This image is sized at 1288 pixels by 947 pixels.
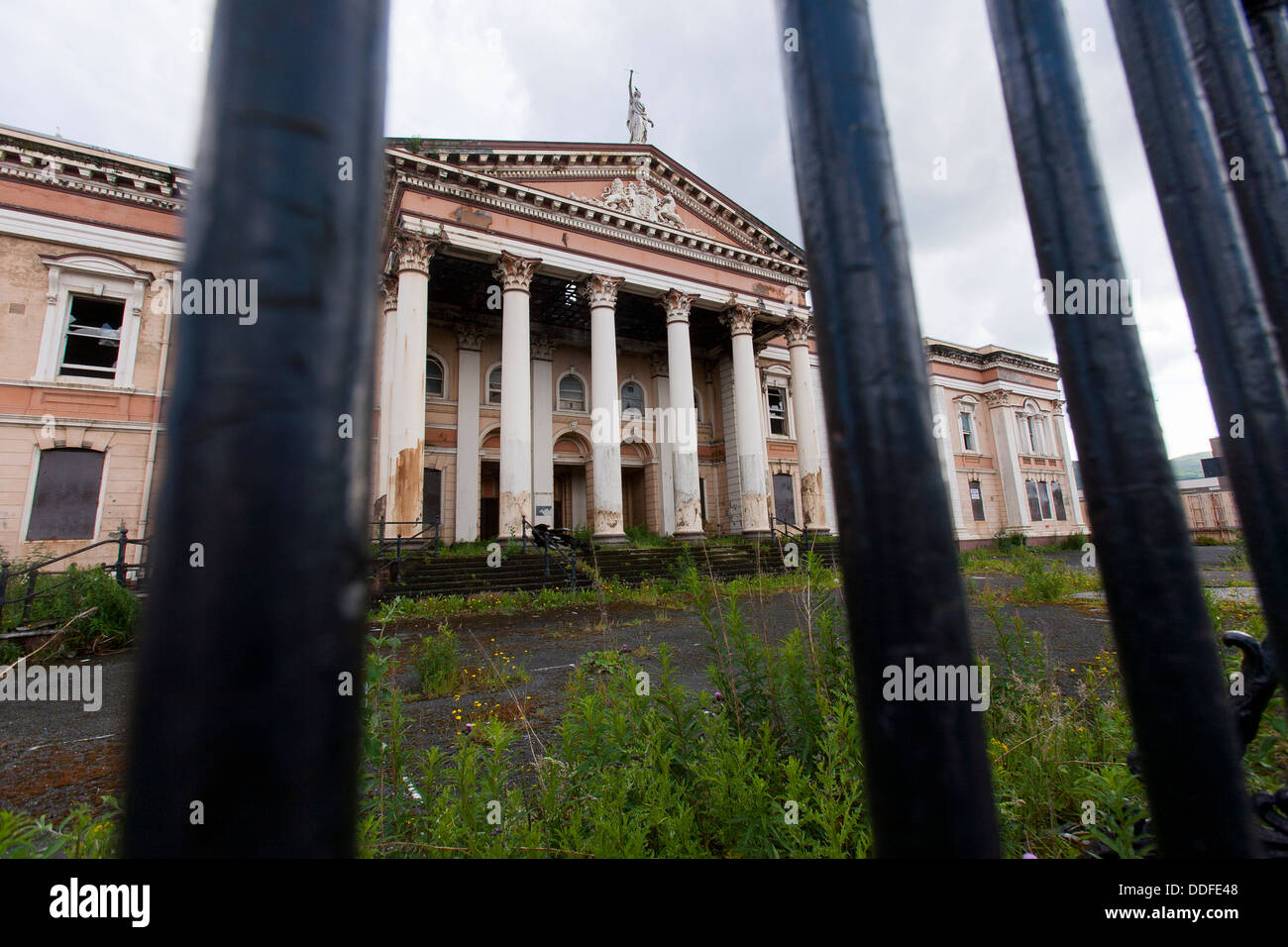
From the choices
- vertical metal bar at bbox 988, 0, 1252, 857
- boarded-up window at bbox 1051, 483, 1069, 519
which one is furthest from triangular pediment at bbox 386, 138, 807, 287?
boarded-up window at bbox 1051, 483, 1069, 519

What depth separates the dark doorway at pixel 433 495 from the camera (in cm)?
1761

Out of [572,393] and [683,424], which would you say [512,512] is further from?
[572,393]

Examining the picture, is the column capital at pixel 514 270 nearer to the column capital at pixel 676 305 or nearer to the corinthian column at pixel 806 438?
the column capital at pixel 676 305

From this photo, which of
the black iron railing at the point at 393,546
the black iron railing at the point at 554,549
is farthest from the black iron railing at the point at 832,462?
the black iron railing at the point at 554,549

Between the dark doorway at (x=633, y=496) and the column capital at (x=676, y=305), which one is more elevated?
the column capital at (x=676, y=305)

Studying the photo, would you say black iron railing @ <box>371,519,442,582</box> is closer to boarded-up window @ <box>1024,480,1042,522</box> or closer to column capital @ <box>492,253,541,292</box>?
column capital @ <box>492,253,541,292</box>

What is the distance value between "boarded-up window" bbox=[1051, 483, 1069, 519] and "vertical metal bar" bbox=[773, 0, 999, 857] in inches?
1483

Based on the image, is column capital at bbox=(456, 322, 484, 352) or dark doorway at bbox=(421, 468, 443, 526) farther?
column capital at bbox=(456, 322, 484, 352)

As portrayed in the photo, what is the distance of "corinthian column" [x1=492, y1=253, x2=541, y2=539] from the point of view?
551 inches

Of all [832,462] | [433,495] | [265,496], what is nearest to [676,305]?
[433,495]

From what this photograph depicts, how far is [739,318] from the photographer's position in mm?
19000

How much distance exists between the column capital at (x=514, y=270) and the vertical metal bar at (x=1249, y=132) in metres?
15.1

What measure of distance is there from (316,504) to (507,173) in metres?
18.2

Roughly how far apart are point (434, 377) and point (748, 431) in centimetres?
1049
